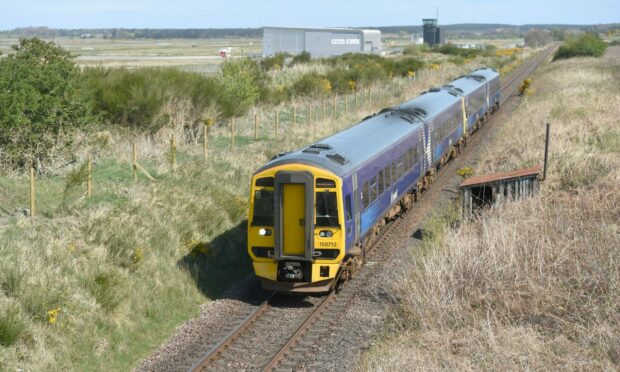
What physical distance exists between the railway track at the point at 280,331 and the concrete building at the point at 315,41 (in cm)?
8542

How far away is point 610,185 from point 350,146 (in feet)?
20.3

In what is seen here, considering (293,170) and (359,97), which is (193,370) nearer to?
(293,170)

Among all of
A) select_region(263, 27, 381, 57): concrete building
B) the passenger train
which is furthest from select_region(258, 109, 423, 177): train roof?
select_region(263, 27, 381, 57): concrete building

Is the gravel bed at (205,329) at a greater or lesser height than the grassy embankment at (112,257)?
lesser

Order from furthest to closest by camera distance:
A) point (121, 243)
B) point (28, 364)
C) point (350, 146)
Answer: point (350, 146) < point (121, 243) < point (28, 364)

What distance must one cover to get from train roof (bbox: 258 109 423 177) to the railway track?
2438 mm

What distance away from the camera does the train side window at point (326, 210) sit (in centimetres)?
1384

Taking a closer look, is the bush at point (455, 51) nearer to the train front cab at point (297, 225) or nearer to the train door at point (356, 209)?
the train door at point (356, 209)

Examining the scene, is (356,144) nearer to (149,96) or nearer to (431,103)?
(431,103)

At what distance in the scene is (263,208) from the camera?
14.1 m

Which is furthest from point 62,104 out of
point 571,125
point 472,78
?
point 472,78

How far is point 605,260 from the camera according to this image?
1238 centimetres

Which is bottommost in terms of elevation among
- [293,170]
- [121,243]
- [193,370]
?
[193,370]

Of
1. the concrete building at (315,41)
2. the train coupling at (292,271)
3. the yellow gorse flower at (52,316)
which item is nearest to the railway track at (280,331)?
the train coupling at (292,271)
